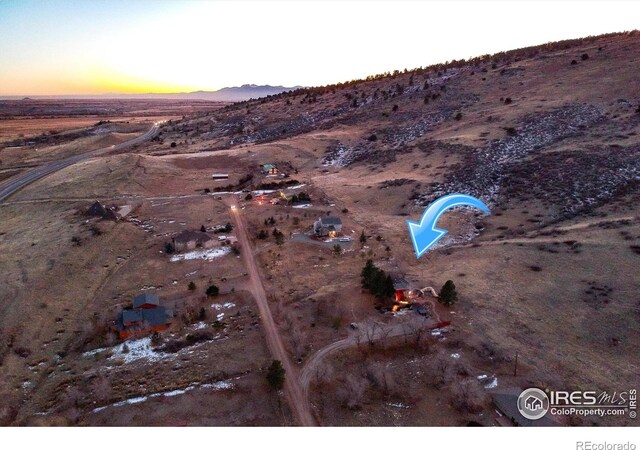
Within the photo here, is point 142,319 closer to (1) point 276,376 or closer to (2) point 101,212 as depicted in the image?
(1) point 276,376

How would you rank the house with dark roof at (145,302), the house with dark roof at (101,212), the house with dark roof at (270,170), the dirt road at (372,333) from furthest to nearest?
1. the house with dark roof at (270,170)
2. the house with dark roof at (101,212)
3. the house with dark roof at (145,302)
4. the dirt road at (372,333)

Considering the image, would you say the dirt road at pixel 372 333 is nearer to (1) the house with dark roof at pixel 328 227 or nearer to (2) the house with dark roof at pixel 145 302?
(2) the house with dark roof at pixel 145 302

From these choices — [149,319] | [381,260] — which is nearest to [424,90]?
[381,260]

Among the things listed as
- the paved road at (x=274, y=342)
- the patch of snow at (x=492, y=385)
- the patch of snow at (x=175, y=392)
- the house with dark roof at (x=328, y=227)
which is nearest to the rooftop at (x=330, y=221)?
the house with dark roof at (x=328, y=227)

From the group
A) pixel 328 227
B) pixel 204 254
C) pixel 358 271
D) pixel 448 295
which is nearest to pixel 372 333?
pixel 448 295

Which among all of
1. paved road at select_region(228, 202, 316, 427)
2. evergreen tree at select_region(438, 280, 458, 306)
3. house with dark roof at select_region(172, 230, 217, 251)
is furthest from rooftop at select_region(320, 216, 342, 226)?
evergreen tree at select_region(438, 280, 458, 306)

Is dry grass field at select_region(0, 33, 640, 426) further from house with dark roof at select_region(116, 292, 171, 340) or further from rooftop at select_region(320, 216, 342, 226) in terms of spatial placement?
rooftop at select_region(320, 216, 342, 226)
